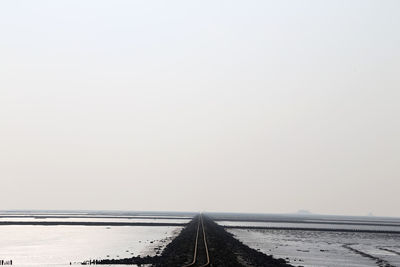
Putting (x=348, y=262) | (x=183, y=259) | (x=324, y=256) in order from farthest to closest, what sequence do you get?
(x=324, y=256), (x=348, y=262), (x=183, y=259)

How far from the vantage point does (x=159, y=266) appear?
29.5 m

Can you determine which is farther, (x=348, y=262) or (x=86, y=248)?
(x=86, y=248)

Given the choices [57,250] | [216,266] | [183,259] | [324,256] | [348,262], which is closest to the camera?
[216,266]

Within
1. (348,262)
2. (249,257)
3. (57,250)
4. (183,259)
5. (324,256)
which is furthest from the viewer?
(57,250)

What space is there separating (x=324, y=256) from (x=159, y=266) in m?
20.9

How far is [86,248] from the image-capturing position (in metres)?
50.5

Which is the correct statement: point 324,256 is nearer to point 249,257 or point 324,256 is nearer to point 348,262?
point 348,262

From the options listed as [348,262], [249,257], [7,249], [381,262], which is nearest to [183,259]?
[249,257]

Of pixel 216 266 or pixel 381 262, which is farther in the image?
pixel 381 262

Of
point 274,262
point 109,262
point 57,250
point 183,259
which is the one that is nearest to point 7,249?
point 57,250

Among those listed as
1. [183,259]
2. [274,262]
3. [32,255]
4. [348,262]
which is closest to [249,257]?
[274,262]

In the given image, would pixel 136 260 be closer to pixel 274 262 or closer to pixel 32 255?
pixel 274 262

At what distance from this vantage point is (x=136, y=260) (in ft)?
113

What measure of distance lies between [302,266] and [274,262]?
85.6 inches
